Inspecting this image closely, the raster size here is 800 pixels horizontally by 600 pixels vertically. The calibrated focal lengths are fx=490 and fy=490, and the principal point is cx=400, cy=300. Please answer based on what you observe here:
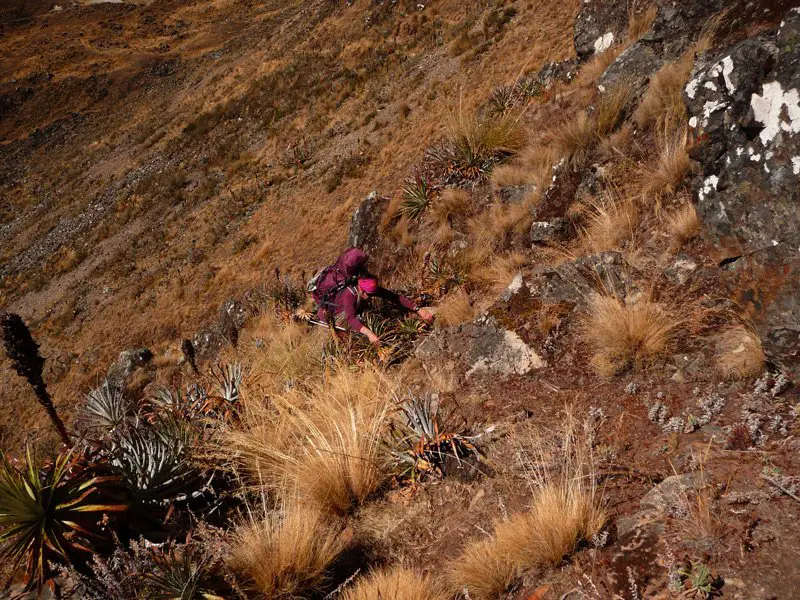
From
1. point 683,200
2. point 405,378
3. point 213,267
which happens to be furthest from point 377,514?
point 213,267

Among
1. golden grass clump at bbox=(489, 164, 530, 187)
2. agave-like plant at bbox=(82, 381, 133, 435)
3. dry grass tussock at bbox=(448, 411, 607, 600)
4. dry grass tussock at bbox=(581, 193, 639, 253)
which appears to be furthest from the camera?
golden grass clump at bbox=(489, 164, 530, 187)

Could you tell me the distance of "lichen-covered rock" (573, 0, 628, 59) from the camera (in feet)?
26.2

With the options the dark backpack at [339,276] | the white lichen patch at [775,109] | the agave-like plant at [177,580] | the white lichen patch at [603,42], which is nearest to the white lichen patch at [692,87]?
the white lichen patch at [775,109]

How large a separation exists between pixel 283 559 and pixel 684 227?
12.6 feet

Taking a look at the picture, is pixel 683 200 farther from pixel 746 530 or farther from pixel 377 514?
pixel 377 514

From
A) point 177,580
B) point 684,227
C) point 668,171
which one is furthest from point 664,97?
point 177,580

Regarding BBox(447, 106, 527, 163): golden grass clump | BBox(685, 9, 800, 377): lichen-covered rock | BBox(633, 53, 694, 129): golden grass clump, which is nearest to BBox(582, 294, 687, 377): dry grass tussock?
BBox(685, 9, 800, 377): lichen-covered rock

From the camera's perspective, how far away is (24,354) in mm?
3350

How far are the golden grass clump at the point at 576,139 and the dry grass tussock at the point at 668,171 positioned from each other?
1.05 m

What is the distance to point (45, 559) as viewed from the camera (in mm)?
2588

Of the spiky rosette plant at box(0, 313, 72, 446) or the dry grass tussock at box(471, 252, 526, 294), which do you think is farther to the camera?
the dry grass tussock at box(471, 252, 526, 294)

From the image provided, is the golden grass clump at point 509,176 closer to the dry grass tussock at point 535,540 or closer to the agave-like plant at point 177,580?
the dry grass tussock at point 535,540

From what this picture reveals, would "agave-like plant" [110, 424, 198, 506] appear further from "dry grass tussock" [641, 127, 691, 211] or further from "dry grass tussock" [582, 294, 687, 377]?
"dry grass tussock" [641, 127, 691, 211]

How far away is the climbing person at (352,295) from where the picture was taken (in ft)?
19.2
